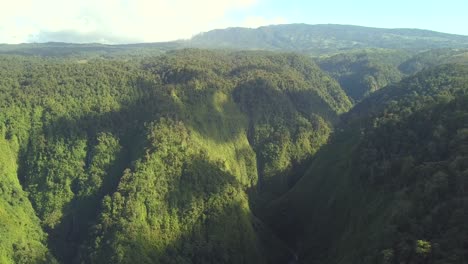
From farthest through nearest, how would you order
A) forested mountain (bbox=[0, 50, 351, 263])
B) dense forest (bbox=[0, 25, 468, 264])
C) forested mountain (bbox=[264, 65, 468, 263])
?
forested mountain (bbox=[0, 50, 351, 263]) → dense forest (bbox=[0, 25, 468, 264]) → forested mountain (bbox=[264, 65, 468, 263])

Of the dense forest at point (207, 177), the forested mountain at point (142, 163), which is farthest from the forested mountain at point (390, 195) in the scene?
the forested mountain at point (142, 163)

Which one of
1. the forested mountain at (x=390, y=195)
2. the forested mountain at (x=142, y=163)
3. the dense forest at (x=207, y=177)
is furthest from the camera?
the forested mountain at (x=142, y=163)

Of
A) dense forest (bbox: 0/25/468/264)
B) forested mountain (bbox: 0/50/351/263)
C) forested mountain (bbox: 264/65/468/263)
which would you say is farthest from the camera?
forested mountain (bbox: 0/50/351/263)

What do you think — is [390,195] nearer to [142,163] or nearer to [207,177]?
[207,177]

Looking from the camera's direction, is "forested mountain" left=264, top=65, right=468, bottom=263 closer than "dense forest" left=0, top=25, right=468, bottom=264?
Yes

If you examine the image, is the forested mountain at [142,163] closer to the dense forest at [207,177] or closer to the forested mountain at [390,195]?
the dense forest at [207,177]

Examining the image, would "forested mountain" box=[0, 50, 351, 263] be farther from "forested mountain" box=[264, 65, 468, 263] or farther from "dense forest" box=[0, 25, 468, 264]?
"forested mountain" box=[264, 65, 468, 263]

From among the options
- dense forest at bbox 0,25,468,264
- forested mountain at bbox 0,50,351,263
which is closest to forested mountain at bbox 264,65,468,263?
dense forest at bbox 0,25,468,264
